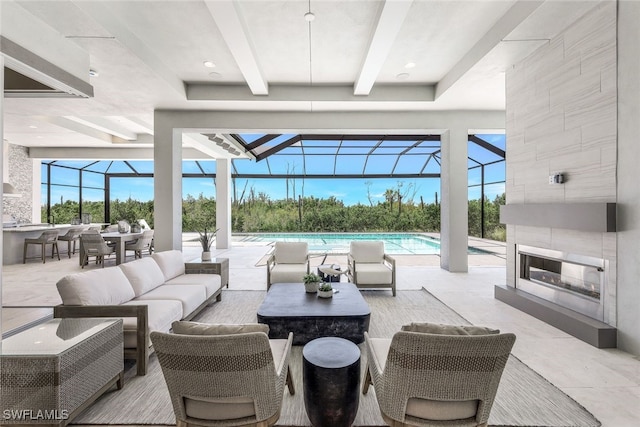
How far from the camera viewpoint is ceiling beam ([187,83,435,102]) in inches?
224

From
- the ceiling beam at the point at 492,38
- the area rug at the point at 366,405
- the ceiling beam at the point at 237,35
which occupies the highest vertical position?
the ceiling beam at the point at 492,38

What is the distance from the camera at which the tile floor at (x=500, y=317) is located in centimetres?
232

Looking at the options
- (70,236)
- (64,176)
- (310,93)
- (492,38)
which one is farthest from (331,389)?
(64,176)

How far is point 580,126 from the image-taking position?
11.3 feet

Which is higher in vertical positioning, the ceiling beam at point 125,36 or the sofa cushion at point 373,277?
the ceiling beam at point 125,36

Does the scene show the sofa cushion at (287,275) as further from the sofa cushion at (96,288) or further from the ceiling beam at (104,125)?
the ceiling beam at (104,125)

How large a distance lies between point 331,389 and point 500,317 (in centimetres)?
314

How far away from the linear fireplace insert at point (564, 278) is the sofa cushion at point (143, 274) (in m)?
5.11

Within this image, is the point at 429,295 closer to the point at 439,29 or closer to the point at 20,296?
the point at 439,29

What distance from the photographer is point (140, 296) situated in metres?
3.52

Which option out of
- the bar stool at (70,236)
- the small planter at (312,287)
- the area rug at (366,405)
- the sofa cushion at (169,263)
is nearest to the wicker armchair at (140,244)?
the bar stool at (70,236)

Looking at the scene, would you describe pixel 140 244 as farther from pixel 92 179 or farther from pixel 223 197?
pixel 92 179

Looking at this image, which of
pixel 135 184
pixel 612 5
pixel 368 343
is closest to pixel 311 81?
pixel 612 5

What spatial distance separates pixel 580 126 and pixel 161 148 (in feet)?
22.2
